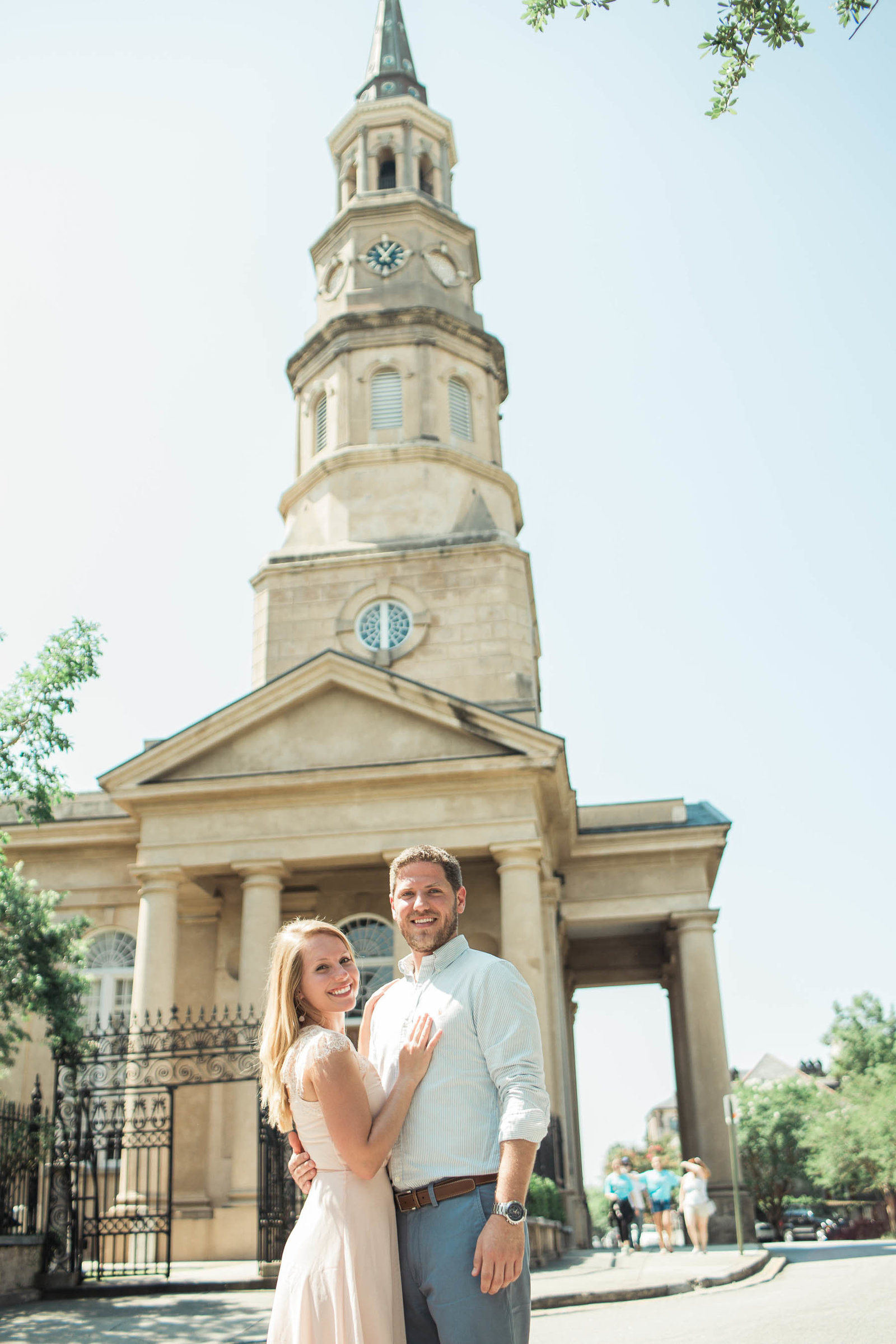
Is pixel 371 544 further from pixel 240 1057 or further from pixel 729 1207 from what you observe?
pixel 729 1207

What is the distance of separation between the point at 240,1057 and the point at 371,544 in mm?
13281

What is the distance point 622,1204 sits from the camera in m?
22.7

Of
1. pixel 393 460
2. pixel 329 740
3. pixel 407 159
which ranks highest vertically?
pixel 407 159

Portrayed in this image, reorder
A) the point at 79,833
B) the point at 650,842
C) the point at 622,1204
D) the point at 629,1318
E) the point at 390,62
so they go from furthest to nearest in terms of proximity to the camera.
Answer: the point at 390,62 < the point at 650,842 < the point at 79,833 < the point at 622,1204 < the point at 629,1318

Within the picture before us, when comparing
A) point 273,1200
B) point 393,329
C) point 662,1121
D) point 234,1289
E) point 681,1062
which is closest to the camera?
point 234,1289

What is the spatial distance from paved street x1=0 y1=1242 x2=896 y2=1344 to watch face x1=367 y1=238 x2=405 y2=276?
25420 millimetres

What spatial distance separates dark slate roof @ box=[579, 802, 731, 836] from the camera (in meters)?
24.9

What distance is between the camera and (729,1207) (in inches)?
908

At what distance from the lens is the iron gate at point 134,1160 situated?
14.9 meters

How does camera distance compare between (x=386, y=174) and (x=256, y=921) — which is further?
(x=386, y=174)

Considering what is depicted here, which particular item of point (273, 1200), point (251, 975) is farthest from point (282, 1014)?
point (251, 975)

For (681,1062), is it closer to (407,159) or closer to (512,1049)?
(512,1049)

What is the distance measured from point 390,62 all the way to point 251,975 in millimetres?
29294

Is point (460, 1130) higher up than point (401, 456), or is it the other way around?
point (401, 456)
